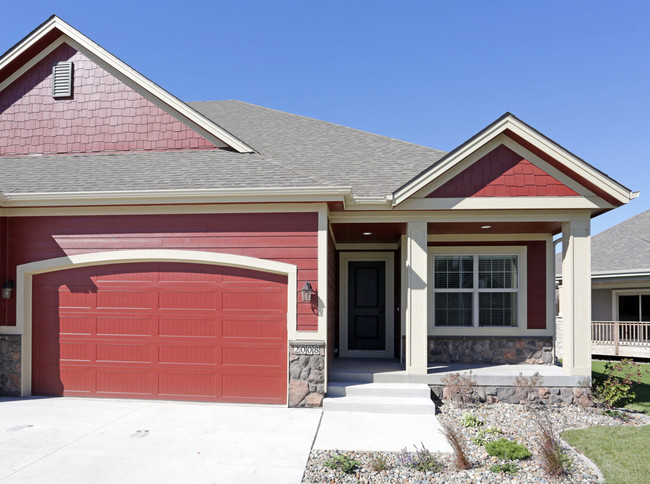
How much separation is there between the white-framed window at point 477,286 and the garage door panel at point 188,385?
14.8 ft

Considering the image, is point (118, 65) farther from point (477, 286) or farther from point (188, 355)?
point (477, 286)

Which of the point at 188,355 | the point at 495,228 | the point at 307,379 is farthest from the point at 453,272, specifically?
the point at 188,355

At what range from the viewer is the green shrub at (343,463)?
178 inches

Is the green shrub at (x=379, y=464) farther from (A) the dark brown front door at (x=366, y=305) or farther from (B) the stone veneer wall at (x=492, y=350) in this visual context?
(A) the dark brown front door at (x=366, y=305)

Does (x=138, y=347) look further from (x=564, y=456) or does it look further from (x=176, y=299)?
(x=564, y=456)

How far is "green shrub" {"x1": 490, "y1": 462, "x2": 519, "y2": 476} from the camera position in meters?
4.52

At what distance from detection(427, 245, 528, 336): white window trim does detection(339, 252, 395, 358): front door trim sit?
3.81 feet

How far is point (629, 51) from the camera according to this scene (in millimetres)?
11484

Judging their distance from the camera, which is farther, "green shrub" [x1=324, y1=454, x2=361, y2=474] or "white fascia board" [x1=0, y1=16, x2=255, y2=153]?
"white fascia board" [x1=0, y1=16, x2=255, y2=153]

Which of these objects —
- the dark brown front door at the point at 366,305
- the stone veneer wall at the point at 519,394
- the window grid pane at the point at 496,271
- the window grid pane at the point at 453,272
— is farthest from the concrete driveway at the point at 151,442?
the window grid pane at the point at 496,271

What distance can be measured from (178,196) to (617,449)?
6.88 m

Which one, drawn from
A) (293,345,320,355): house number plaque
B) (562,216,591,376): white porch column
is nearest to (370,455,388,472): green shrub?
(293,345,320,355): house number plaque

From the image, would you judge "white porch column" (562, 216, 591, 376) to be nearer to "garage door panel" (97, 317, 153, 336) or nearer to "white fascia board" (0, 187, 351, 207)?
"white fascia board" (0, 187, 351, 207)

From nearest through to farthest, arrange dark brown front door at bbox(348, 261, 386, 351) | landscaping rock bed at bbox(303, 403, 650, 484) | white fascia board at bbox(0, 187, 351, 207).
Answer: landscaping rock bed at bbox(303, 403, 650, 484)
white fascia board at bbox(0, 187, 351, 207)
dark brown front door at bbox(348, 261, 386, 351)
